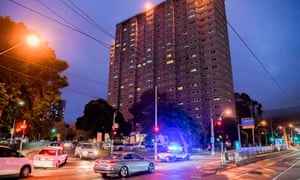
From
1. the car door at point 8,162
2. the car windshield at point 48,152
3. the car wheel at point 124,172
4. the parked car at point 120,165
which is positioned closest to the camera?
the car door at point 8,162

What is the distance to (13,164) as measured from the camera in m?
12.0

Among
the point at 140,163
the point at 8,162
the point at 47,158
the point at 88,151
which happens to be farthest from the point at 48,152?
the point at 88,151

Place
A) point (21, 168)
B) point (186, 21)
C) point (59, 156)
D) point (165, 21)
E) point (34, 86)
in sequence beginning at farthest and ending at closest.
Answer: point (165, 21), point (186, 21), point (34, 86), point (59, 156), point (21, 168)

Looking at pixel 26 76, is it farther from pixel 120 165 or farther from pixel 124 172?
pixel 124 172

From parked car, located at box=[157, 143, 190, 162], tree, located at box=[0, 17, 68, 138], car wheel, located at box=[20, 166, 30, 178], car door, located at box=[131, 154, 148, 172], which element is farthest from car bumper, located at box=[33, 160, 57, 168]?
parked car, located at box=[157, 143, 190, 162]

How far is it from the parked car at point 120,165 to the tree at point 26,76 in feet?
35.1

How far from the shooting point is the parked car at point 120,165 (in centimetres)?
1289

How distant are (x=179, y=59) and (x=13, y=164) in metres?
97.6

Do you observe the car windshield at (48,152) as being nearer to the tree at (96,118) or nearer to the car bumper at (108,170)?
the car bumper at (108,170)

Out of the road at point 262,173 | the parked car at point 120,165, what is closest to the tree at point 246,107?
the road at point 262,173

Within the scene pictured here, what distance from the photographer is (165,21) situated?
117 metres

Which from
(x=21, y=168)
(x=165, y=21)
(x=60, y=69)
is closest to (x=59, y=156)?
(x=21, y=168)

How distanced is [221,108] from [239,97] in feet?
27.6

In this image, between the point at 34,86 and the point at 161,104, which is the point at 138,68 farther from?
the point at 34,86
